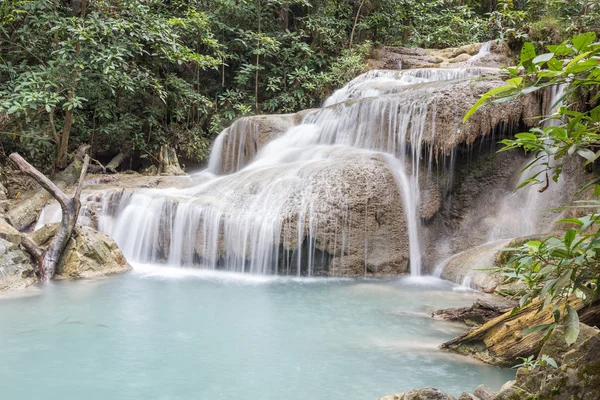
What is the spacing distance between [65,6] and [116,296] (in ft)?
27.7

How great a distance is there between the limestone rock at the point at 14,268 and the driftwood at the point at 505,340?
544 centimetres

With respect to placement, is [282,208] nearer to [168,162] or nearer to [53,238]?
[53,238]

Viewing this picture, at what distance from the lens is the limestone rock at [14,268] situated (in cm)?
635

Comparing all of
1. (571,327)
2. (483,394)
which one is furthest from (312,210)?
(571,327)

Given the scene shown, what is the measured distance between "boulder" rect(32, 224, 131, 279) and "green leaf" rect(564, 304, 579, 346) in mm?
6995

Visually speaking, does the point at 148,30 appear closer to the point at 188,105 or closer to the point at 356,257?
the point at 188,105

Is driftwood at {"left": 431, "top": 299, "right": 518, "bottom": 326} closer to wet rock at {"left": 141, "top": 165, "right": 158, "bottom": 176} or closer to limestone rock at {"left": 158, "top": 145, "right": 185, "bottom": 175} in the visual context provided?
limestone rock at {"left": 158, "top": 145, "right": 185, "bottom": 175}

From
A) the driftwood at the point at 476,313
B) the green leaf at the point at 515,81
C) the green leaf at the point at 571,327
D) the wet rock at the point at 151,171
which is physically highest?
the wet rock at the point at 151,171

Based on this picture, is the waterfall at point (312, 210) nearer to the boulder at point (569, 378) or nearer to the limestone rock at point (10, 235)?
the limestone rock at point (10, 235)

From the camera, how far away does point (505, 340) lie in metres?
4.00

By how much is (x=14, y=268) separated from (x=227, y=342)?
12.0 ft

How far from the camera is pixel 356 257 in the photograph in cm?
791

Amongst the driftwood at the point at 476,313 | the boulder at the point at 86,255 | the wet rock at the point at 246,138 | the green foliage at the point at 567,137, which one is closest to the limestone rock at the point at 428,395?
the green foliage at the point at 567,137

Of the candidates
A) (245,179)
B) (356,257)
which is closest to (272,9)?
(245,179)
